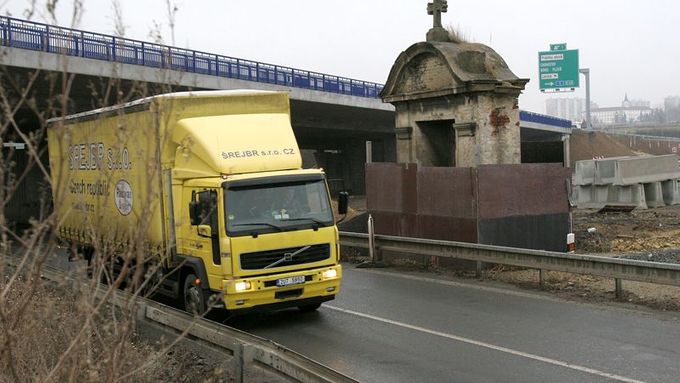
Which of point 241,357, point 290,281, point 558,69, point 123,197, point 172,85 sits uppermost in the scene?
point 558,69

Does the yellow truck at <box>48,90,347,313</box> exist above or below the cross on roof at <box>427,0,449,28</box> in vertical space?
below

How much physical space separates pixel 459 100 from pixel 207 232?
9.18 metres

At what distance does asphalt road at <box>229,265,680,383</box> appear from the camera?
277 inches

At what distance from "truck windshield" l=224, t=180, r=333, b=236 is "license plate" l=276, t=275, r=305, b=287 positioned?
0.68 m

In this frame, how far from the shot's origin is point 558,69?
5453 cm

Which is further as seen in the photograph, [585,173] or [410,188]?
[585,173]

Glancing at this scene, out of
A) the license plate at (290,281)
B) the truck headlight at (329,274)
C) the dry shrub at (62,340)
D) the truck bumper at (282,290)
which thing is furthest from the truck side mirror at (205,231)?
the dry shrub at (62,340)

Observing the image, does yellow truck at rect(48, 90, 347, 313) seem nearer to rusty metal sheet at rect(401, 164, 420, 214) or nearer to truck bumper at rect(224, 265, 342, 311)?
truck bumper at rect(224, 265, 342, 311)

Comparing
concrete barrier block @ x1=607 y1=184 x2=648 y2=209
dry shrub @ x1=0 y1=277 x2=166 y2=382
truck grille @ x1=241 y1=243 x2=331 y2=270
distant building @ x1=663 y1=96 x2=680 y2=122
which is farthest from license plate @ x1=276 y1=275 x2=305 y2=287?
distant building @ x1=663 y1=96 x2=680 y2=122

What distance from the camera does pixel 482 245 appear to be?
42.7ft

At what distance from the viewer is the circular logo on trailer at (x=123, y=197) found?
10391 millimetres

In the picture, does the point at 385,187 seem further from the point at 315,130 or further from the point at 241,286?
the point at 315,130

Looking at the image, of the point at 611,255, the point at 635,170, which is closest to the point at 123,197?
the point at 611,255

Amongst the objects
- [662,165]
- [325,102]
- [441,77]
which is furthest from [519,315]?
[325,102]
